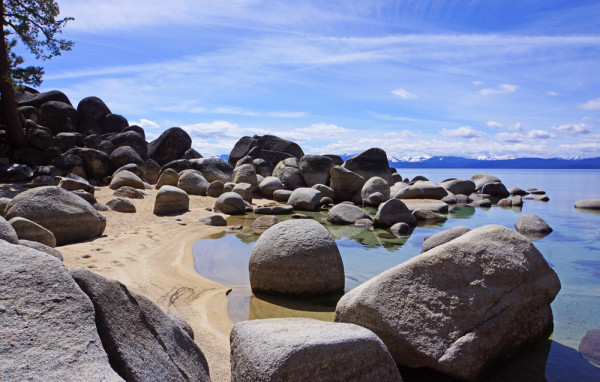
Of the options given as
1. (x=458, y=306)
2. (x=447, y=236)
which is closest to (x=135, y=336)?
(x=458, y=306)

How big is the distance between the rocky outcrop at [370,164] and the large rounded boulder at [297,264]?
58.0 feet

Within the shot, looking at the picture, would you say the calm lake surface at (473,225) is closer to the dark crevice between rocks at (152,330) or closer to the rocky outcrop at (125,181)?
the dark crevice between rocks at (152,330)

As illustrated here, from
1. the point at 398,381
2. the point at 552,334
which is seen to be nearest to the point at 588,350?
the point at 552,334

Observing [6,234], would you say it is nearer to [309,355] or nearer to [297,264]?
[309,355]

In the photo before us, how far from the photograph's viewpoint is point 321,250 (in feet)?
20.3

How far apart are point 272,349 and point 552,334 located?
4.06 metres

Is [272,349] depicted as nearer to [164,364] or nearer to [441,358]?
[164,364]

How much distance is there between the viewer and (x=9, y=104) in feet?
59.6

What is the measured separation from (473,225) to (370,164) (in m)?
10.3

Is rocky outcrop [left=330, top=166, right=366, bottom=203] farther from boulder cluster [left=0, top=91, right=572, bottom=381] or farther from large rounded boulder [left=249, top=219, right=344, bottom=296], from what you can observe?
large rounded boulder [left=249, top=219, right=344, bottom=296]

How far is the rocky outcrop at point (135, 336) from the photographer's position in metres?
2.32

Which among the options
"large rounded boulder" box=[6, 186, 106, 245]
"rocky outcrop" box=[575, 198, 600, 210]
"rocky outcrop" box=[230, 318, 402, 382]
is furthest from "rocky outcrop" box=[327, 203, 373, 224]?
"rocky outcrop" box=[575, 198, 600, 210]

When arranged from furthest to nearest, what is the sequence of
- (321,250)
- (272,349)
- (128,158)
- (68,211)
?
(128,158), (68,211), (321,250), (272,349)

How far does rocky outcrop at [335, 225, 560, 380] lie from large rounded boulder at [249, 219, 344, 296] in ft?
5.44
